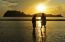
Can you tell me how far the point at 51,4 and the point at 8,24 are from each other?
1473 mm

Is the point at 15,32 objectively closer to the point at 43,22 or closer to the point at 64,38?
the point at 43,22

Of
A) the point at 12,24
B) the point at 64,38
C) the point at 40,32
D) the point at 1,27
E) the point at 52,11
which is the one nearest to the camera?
the point at 64,38

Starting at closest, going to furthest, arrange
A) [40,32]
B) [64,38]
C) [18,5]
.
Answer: [64,38] < [40,32] < [18,5]

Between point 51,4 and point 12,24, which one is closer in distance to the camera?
point 12,24

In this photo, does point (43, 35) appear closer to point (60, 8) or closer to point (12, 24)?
point (12, 24)

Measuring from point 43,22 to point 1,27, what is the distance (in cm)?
56

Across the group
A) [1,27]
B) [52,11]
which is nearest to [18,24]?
[1,27]

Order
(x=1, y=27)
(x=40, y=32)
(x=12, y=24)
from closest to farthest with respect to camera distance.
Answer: (x=40, y=32) → (x=1, y=27) → (x=12, y=24)

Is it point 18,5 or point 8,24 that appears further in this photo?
point 18,5

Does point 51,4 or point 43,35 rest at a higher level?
point 51,4

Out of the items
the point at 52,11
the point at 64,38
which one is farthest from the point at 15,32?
the point at 52,11

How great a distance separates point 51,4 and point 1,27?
5.37 ft

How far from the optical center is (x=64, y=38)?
1778 millimetres

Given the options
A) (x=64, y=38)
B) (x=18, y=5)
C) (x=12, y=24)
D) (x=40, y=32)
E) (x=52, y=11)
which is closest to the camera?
(x=64, y=38)
